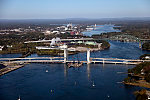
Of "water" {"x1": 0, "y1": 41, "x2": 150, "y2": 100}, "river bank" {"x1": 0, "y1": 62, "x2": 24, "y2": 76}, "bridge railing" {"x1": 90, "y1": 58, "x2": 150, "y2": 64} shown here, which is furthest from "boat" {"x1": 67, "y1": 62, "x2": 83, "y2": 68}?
"river bank" {"x1": 0, "y1": 62, "x2": 24, "y2": 76}

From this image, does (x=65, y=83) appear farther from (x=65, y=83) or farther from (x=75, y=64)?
(x=75, y=64)

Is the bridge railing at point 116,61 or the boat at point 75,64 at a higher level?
the bridge railing at point 116,61

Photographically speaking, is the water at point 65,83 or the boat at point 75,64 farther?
the boat at point 75,64

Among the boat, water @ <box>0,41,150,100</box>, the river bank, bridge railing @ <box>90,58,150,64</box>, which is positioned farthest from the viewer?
bridge railing @ <box>90,58,150,64</box>

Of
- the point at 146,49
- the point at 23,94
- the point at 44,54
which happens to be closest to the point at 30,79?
the point at 23,94

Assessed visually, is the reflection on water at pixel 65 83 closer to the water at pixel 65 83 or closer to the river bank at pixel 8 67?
the water at pixel 65 83

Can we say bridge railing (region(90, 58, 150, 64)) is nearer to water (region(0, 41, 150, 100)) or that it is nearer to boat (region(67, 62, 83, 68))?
water (region(0, 41, 150, 100))

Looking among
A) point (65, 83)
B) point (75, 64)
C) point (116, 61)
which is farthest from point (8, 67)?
point (116, 61)

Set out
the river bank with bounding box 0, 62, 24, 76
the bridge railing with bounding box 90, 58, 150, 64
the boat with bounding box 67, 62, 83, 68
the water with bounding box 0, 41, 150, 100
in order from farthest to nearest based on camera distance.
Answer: the bridge railing with bounding box 90, 58, 150, 64, the boat with bounding box 67, 62, 83, 68, the river bank with bounding box 0, 62, 24, 76, the water with bounding box 0, 41, 150, 100

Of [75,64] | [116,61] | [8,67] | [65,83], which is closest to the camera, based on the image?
[65,83]

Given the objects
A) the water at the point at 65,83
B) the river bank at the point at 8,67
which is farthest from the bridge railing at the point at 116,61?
the river bank at the point at 8,67
